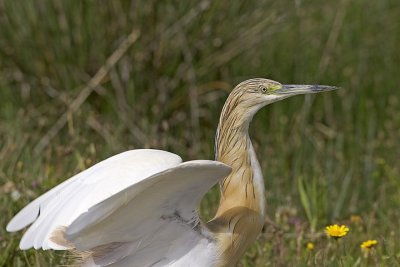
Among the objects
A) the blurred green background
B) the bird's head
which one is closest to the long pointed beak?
the bird's head

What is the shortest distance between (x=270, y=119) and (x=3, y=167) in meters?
2.63

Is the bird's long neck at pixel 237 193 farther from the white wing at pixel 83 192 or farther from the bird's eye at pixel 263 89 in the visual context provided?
the white wing at pixel 83 192

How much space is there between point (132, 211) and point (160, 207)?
5.9 inches

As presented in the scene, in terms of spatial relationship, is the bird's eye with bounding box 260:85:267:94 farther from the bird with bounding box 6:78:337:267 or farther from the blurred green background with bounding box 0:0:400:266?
the blurred green background with bounding box 0:0:400:266

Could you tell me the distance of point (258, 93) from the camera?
4.81 m

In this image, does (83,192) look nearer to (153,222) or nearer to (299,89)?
(153,222)

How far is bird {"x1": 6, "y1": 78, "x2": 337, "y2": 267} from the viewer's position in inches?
157

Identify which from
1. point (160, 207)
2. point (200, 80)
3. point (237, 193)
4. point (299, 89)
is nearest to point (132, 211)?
point (160, 207)

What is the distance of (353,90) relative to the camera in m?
8.50

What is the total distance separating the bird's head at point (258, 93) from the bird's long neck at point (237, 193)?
3 centimetres

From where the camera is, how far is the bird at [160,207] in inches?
157

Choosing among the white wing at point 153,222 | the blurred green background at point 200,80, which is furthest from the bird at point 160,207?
the blurred green background at point 200,80

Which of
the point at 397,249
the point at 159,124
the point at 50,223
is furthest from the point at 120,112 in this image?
the point at 50,223

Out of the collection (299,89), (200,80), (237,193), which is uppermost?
(299,89)
